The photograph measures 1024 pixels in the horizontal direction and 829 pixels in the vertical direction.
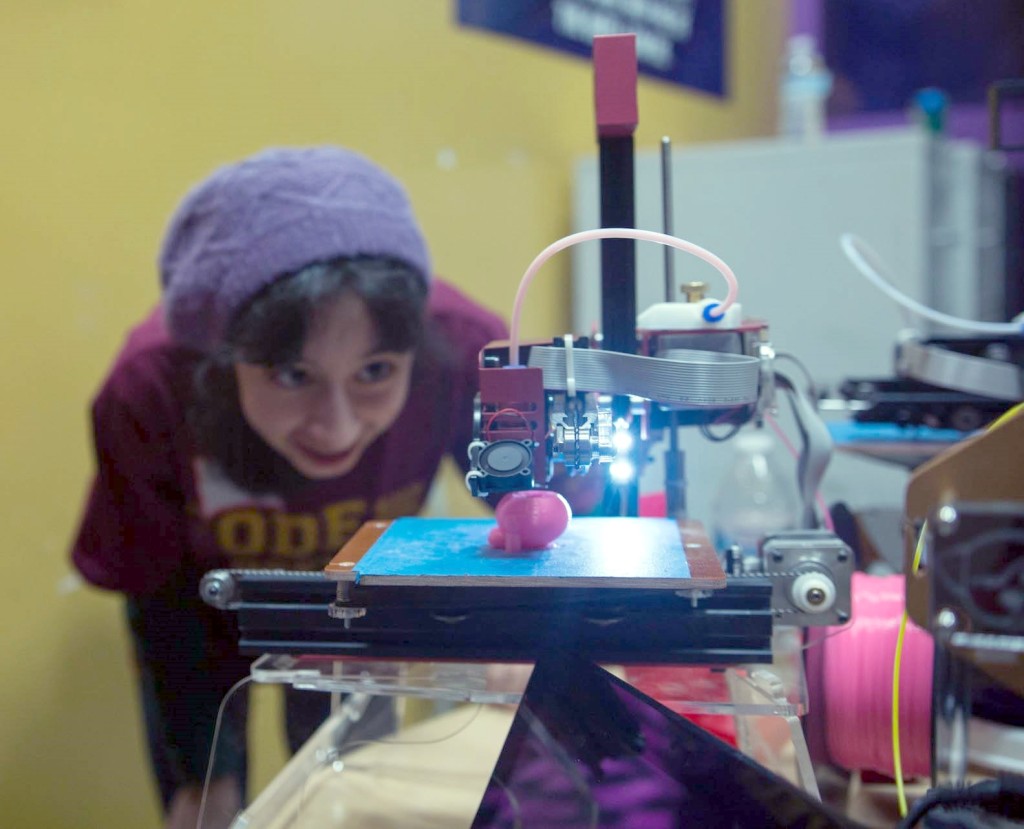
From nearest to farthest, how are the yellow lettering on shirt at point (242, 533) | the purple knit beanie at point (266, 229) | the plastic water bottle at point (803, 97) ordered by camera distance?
the purple knit beanie at point (266, 229), the yellow lettering on shirt at point (242, 533), the plastic water bottle at point (803, 97)

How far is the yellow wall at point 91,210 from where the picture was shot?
1368 millimetres

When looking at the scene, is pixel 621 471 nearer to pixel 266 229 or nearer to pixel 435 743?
pixel 435 743

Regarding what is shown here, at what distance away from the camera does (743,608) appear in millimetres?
853

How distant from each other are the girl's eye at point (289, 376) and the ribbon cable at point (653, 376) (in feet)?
2.21

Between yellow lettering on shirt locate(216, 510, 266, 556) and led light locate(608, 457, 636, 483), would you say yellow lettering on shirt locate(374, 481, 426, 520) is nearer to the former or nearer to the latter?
yellow lettering on shirt locate(216, 510, 266, 556)

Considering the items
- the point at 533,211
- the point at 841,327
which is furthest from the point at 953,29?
the point at 533,211

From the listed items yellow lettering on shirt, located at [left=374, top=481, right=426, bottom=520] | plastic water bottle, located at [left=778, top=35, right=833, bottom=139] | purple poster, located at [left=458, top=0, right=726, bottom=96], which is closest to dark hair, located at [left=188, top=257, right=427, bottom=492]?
yellow lettering on shirt, located at [left=374, top=481, right=426, bottom=520]

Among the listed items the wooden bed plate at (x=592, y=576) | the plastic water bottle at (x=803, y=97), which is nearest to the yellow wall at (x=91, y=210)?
the wooden bed plate at (x=592, y=576)

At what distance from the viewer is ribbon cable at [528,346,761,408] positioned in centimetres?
79

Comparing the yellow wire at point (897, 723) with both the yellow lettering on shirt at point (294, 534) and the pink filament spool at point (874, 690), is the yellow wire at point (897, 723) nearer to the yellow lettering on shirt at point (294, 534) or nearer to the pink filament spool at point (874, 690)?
the pink filament spool at point (874, 690)

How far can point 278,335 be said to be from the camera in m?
1.38

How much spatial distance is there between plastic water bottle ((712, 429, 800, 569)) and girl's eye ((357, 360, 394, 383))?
21.9 inches

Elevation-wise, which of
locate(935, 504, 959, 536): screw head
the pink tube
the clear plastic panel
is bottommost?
the clear plastic panel

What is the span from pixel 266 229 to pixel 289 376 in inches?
8.6
